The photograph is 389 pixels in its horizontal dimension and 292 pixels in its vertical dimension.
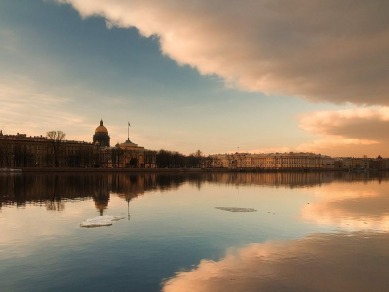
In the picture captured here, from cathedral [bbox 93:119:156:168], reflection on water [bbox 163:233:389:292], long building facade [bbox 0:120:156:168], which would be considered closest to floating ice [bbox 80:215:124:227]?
reflection on water [bbox 163:233:389:292]

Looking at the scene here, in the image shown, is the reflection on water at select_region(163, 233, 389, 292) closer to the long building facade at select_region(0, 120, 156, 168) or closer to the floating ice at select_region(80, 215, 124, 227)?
the floating ice at select_region(80, 215, 124, 227)

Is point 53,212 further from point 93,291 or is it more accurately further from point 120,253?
point 93,291

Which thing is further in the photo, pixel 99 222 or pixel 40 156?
pixel 40 156

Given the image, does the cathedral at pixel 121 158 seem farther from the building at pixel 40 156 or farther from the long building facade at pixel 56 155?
the building at pixel 40 156

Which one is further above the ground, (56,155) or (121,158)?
(56,155)

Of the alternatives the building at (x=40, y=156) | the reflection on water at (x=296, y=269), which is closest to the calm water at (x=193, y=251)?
the reflection on water at (x=296, y=269)

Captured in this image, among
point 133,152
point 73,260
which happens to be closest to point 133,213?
point 73,260

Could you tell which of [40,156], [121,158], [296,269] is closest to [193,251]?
[296,269]

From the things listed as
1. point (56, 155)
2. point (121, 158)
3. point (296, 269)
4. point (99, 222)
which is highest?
point (56, 155)

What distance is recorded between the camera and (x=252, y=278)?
569 inches

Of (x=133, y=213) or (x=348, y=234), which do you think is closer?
(x=348, y=234)

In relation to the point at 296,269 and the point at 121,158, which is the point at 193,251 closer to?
the point at 296,269

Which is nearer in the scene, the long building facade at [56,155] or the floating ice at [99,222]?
the floating ice at [99,222]

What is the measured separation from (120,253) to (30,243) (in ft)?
17.1
